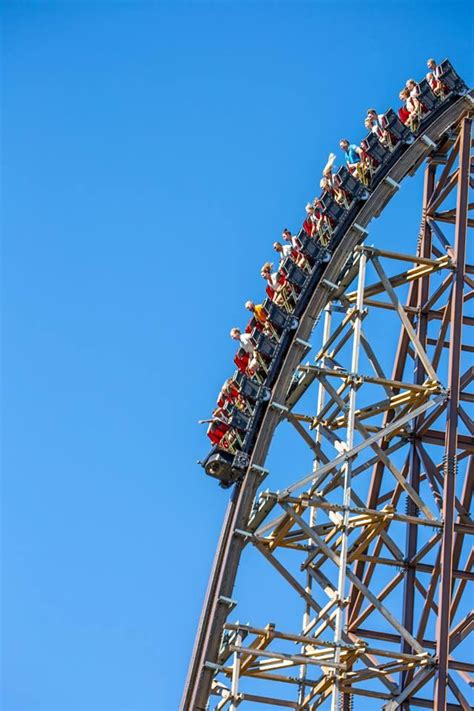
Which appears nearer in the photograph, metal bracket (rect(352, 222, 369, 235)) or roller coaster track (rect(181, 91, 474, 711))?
roller coaster track (rect(181, 91, 474, 711))

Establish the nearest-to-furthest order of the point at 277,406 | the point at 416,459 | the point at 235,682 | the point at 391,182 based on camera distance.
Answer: the point at 235,682 < the point at 277,406 < the point at 391,182 < the point at 416,459

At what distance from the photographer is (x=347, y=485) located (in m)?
26.9

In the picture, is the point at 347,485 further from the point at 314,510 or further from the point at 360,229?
the point at 360,229

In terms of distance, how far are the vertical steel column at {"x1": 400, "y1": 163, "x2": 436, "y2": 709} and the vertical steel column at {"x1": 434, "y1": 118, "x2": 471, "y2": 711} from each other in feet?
2.65

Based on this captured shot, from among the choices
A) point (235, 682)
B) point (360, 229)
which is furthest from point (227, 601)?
point (360, 229)

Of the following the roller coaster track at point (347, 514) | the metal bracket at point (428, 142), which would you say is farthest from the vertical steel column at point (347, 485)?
the metal bracket at point (428, 142)

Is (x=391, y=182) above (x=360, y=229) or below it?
above

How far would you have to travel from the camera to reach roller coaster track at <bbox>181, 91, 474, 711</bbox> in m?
26.5

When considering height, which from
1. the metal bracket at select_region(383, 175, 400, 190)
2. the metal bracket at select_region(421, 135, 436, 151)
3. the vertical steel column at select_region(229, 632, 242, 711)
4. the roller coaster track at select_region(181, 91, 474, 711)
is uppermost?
the metal bracket at select_region(421, 135, 436, 151)

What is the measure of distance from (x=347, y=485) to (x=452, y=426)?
194cm

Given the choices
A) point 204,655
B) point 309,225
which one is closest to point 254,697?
point 204,655

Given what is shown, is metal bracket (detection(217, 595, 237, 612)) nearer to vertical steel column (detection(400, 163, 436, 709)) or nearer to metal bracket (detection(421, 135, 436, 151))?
vertical steel column (detection(400, 163, 436, 709))

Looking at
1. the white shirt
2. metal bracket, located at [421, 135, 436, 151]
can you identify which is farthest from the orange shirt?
metal bracket, located at [421, 135, 436, 151]

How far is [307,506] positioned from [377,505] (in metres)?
3.73
